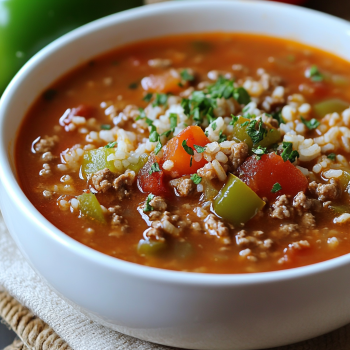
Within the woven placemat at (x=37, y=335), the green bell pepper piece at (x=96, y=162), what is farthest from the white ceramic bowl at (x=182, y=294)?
the green bell pepper piece at (x=96, y=162)

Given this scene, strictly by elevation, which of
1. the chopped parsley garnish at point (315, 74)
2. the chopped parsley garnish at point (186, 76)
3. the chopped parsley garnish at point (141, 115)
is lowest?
the chopped parsley garnish at point (141, 115)

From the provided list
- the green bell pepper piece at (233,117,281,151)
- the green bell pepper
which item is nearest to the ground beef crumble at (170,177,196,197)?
the green bell pepper piece at (233,117,281,151)

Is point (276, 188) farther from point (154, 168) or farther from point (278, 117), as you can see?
point (278, 117)

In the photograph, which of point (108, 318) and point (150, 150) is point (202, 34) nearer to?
point (150, 150)

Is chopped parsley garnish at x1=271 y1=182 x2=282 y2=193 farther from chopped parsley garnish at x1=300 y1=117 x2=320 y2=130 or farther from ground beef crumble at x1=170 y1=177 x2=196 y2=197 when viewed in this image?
chopped parsley garnish at x1=300 y1=117 x2=320 y2=130

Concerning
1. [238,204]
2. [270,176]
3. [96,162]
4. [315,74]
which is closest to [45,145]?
[96,162]

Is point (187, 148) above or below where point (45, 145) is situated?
above

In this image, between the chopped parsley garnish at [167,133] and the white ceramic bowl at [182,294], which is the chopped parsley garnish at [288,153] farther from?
the white ceramic bowl at [182,294]

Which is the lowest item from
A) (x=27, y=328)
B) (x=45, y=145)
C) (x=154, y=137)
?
(x=27, y=328)
